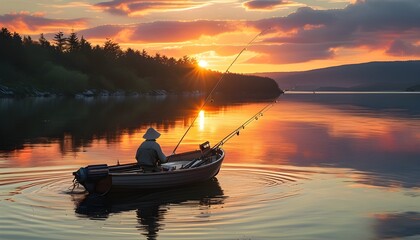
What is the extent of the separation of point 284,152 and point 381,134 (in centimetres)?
1599

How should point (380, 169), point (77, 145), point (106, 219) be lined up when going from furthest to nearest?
point (77, 145)
point (380, 169)
point (106, 219)

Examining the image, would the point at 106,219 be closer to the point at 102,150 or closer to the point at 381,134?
the point at 102,150

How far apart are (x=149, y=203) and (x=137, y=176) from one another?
124 cm

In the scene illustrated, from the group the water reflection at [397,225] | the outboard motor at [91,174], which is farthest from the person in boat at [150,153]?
the water reflection at [397,225]

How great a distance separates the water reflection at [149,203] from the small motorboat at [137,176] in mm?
316

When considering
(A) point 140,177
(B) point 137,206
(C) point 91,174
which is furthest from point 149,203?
(C) point 91,174

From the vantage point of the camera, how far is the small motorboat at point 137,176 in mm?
20438

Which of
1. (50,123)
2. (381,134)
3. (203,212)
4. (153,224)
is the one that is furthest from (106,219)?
(50,123)

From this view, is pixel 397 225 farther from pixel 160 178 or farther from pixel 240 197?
pixel 160 178

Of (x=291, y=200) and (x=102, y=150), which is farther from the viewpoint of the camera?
(x=102, y=150)

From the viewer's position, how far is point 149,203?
2034 cm

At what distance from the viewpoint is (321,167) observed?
28969 millimetres

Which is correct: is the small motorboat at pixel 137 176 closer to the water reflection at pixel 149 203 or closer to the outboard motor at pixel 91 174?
the outboard motor at pixel 91 174

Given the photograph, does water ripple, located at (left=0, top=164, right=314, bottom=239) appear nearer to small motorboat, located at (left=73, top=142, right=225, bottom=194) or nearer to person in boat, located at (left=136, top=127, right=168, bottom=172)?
small motorboat, located at (left=73, top=142, right=225, bottom=194)
